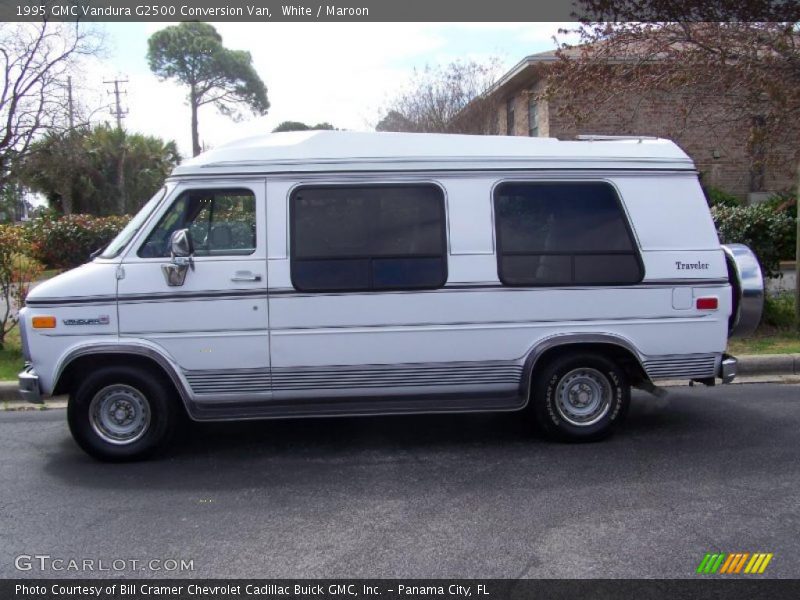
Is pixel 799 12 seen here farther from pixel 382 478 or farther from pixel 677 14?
pixel 382 478

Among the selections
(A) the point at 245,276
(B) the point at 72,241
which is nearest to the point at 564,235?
(A) the point at 245,276

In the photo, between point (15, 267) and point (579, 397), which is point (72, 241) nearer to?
point (15, 267)

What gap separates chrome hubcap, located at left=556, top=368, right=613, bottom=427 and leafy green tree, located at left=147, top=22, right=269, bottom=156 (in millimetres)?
34187

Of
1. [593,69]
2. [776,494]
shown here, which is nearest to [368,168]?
[776,494]

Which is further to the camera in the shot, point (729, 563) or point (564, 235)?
point (564, 235)

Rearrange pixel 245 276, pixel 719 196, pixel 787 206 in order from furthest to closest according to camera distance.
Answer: pixel 719 196
pixel 787 206
pixel 245 276

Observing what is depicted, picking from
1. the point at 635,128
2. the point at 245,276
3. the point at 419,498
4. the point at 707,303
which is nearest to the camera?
the point at 419,498

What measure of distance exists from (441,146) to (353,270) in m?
1.21

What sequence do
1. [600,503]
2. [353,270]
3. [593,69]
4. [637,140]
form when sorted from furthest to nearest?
[593,69]
[637,140]
[353,270]
[600,503]

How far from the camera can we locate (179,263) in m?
5.62

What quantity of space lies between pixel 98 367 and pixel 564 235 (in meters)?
3.78

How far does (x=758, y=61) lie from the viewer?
9773 millimetres

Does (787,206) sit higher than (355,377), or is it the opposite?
(787,206)

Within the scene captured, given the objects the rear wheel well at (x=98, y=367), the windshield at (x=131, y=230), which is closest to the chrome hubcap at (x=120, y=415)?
the rear wheel well at (x=98, y=367)
